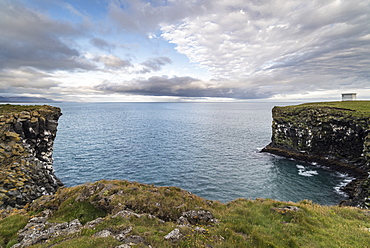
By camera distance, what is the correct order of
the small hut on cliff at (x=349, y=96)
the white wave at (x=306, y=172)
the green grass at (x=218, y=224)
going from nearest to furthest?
1. the green grass at (x=218, y=224)
2. the white wave at (x=306, y=172)
3. the small hut on cliff at (x=349, y=96)

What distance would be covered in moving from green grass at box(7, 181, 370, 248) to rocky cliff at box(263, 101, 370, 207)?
80.7ft

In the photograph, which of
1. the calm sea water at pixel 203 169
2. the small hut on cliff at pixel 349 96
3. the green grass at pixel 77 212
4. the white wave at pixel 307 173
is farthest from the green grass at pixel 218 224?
the small hut on cliff at pixel 349 96

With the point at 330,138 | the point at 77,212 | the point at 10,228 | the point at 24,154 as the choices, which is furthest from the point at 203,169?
the point at 10,228

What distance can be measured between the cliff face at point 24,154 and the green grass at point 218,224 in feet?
23.1

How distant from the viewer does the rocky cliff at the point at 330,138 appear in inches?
1795

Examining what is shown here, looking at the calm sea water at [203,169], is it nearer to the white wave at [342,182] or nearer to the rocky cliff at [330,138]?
the white wave at [342,182]

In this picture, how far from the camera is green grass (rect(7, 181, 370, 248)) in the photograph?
40.5 ft

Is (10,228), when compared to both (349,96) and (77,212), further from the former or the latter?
(349,96)

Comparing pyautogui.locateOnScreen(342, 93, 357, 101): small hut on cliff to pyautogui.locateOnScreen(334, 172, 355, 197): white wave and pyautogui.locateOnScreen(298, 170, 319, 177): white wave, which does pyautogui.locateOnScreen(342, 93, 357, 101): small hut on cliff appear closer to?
pyautogui.locateOnScreen(334, 172, 355, 197): white wave

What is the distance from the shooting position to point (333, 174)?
47.2 m

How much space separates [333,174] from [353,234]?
41262 mm

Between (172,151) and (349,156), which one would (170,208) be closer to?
(172,151)

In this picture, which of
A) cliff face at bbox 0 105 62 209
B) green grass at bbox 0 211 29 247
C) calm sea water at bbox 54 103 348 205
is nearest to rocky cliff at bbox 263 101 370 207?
calm sea water at bbox 54 103 348 205

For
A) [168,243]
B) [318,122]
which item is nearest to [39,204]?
[168,243]
